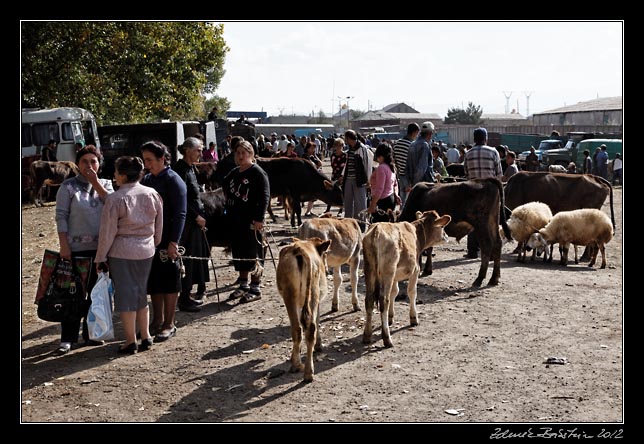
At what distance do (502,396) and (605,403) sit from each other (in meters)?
0.80

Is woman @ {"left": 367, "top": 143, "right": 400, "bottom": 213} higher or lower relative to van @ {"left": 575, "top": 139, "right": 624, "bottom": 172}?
lower

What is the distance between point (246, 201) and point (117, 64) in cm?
1946

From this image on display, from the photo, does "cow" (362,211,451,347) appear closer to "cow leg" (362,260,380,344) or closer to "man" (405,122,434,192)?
"cow leg" (362,260,380,344)

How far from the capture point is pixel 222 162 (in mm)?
16156

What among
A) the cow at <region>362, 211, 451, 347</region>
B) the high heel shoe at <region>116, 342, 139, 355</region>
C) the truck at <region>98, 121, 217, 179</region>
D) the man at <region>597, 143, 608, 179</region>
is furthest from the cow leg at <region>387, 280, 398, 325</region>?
the man at <region>597, 143, 608, 179</region>

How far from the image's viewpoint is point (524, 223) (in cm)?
1281

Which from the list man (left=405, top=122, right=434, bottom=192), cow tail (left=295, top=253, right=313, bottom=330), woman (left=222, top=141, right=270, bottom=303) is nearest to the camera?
cow tail (left=295, top=253, right=313, bottom=330)

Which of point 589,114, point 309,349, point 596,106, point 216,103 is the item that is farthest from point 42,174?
point 216,103

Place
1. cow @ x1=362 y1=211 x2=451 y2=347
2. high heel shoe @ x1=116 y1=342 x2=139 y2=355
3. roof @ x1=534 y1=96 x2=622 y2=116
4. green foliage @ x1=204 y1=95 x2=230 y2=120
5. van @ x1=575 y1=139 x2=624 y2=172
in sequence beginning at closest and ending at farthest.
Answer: high heel shoe @ x1=116 y1=342 x2=139 y2=355
cow @ x1=362 y1=211 x2=451 y2=347
van @ x1=575 y1=139 x2=624 y2=172
roof @ x1=534 y1=96 x2=622 y2=116
green foliage @ x1=204 y1=95 x2=230 y2=120

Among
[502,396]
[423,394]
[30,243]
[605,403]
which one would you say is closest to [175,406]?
[423,394]

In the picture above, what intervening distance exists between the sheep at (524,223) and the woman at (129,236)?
755cm

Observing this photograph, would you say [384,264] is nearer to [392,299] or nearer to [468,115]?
[392,299]

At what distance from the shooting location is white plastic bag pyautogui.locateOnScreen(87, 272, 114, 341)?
6.78 metres

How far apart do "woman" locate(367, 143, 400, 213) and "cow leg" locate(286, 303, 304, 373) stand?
144 inches
